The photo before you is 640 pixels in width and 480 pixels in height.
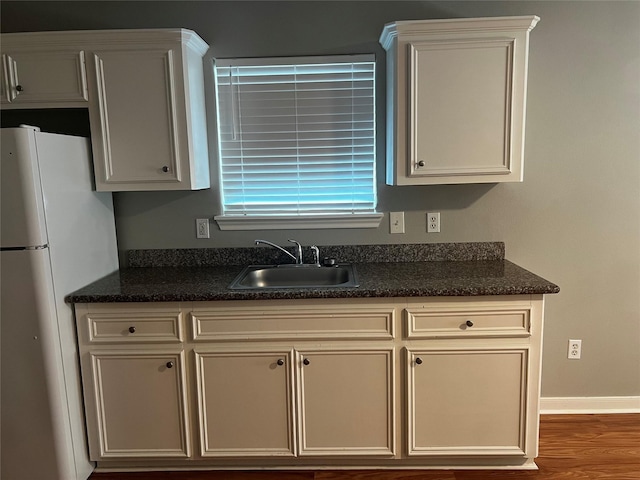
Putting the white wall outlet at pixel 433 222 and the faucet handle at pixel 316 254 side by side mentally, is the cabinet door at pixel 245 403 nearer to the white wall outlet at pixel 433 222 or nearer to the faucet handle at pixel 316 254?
the faucet handle at pixel 316 254

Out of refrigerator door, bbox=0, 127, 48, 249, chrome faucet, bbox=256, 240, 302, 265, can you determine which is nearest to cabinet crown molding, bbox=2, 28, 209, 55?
refrigerator door, bbox=0, 127, 48, 249

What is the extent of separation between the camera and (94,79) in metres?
2.15

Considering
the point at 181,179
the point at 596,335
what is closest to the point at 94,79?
the point at 181,179

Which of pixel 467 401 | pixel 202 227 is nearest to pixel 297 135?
pixel 202 227

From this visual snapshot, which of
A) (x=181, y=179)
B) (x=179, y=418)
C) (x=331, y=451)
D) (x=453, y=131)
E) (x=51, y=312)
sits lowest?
(x=331, y=451)

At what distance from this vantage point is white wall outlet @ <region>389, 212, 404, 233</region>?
253cm

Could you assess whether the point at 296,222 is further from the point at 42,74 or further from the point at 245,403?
the point at 42,74

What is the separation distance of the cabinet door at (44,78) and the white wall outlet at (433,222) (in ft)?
5.82

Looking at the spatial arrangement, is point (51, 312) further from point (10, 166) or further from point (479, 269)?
point (479, 269)

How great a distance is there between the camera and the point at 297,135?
8.25 feet

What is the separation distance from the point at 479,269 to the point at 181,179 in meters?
1.50

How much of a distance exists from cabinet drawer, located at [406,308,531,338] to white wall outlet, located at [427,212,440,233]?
64cm

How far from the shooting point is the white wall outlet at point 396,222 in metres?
2.53

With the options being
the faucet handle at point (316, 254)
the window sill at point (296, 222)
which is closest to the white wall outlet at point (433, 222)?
the window sill at point (296, 222)
